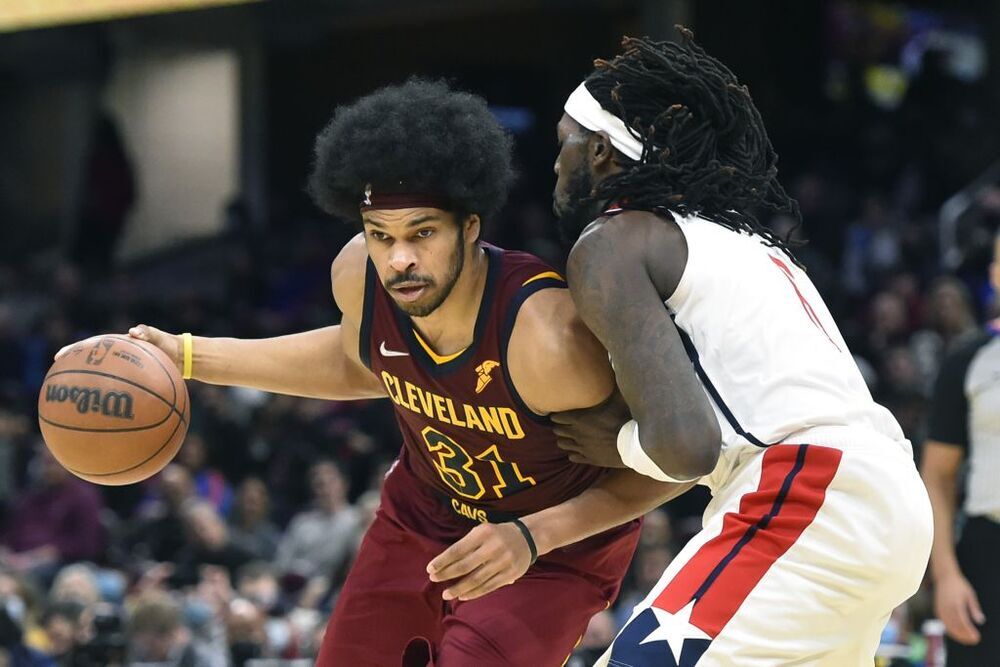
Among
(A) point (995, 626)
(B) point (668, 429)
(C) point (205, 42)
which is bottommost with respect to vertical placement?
(C) point (205, 42)

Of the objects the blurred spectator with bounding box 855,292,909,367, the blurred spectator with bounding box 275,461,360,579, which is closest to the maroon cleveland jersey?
the blurred spectator with bounding box 275,461,360,579

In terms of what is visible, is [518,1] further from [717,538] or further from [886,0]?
[717,538]

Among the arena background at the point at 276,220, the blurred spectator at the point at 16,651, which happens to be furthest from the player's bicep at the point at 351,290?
the blurred spectator at the point at 16,651

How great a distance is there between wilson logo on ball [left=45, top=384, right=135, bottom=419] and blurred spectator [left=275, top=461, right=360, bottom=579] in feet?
18.4

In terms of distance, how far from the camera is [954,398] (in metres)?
5.26

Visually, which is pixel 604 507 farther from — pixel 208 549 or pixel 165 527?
pixel 165 527

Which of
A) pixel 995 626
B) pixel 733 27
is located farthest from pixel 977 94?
pixel 995 626

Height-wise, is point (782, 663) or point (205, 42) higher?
point (782, 663)

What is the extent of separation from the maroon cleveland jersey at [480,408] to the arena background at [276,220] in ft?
10.1

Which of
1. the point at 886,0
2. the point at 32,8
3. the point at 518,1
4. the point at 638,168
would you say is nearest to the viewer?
the point at 638,168

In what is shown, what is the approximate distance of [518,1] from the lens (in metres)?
16.8

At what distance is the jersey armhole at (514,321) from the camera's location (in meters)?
3.96

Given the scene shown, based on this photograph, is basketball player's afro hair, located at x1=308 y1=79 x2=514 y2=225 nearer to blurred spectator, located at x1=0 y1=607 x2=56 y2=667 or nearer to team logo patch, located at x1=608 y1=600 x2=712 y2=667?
team logo patch, located at x1=608 y1=600 x2=712 y2=667

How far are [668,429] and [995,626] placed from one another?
2.30 meters
